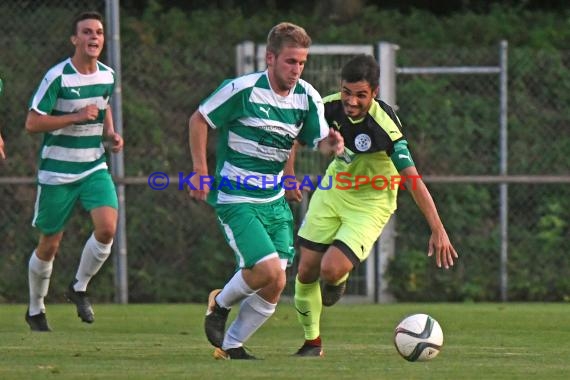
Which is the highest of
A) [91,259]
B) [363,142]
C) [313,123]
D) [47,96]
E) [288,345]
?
[47,96]

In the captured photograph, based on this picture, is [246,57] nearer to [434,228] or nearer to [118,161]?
[118,161]

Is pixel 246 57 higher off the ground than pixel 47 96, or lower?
higher

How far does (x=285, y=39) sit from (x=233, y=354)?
5.88 feet

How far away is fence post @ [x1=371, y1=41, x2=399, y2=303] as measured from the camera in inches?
568

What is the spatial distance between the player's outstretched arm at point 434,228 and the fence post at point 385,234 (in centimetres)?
541

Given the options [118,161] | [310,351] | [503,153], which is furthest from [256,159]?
[503,153]

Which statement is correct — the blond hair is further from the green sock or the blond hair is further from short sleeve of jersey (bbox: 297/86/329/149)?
the green sock

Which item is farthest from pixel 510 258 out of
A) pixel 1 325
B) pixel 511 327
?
pixel 1 325

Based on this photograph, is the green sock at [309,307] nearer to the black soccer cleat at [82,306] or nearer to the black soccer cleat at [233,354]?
the black soccer cleat at [233,354]

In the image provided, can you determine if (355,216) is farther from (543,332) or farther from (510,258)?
(510,258)

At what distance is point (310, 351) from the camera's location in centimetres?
903

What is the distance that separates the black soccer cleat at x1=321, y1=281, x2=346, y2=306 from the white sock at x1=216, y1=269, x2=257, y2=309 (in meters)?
1.16

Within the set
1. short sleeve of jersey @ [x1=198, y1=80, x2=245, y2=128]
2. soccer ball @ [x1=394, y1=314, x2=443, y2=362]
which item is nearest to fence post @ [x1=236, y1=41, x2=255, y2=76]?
short sleeve of jersey @ [x1=198, y1=80, x2=245, y2=128]

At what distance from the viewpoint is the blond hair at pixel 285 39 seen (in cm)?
847
